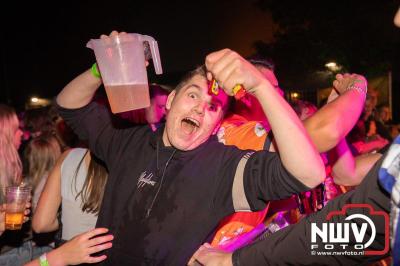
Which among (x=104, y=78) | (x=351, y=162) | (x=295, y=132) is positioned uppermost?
(x=104, y=78)

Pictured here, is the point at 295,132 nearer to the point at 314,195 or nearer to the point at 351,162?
the point at 314,195

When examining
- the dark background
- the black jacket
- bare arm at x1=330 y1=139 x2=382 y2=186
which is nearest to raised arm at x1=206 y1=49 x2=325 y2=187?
the black jacket

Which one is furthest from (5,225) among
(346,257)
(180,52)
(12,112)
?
(180,52)

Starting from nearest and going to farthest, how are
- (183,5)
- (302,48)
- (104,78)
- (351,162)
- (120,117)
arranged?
(104,78) < (120,117) < (351,162) < (302,48) < (183,5)

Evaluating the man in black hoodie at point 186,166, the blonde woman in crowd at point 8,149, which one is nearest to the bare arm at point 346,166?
the man in black hoodie at point 186,166

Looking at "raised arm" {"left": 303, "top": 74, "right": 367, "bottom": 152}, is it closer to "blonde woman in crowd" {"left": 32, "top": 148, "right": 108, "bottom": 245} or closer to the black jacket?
the black jacket

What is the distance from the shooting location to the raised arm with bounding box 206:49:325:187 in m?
1.46

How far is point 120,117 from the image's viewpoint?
8.34 feet

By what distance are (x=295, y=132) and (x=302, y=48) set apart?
1642 centimetres

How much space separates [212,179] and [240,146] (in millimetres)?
560

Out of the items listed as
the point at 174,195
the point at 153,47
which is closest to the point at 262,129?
the point at 174,195

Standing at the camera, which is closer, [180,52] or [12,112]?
[12,112]

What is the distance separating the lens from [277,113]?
1.50m

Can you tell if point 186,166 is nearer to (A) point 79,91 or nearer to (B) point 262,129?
(B) point 262,129
